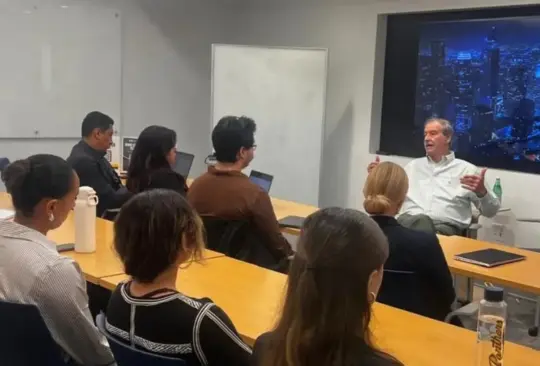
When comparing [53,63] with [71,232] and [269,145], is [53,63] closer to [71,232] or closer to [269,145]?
[269,145]

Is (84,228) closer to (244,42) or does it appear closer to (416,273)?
(416,273)

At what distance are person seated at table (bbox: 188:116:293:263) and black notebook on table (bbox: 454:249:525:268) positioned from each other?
830mm

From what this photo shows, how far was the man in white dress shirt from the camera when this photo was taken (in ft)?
14.8

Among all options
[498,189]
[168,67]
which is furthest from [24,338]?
[168,67]

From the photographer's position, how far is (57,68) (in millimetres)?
5871

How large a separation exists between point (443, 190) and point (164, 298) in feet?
11.0

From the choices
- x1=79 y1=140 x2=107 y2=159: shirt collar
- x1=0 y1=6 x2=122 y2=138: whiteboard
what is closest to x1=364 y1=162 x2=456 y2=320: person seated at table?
x1=79 y1=140 x2=107 y2=159: shirt collar

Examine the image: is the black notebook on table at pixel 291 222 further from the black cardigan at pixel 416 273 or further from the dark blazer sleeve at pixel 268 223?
the black cardigan at pixel 416 273

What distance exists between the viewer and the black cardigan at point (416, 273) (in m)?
2.59

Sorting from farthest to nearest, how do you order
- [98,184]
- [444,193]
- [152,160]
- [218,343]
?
[444,193] < [98,184] < [152,160] < [218,343]

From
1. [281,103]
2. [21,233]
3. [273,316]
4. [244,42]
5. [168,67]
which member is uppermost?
[244,42]

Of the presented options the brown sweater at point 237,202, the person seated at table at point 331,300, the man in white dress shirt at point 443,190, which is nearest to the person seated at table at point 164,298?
the person seated at table at point 331,300

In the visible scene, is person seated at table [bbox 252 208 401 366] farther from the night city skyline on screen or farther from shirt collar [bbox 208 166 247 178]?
the night city skyline on screen

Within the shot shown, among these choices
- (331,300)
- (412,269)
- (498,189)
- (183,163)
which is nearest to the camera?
(331,300)
